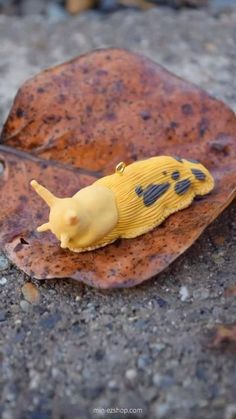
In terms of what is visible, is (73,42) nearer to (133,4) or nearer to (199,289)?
(133,4)

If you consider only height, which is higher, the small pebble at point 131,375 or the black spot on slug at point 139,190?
the black spot on slug at point 139,190

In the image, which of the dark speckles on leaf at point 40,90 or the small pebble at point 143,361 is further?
the dark speckles on leaf at point 40,90

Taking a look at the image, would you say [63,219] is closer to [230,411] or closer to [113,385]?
[113,385]

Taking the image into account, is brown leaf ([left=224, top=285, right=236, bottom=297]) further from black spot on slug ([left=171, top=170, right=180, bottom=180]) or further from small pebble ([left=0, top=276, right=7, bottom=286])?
small pebble ([left=0, top=276, right=7, bottom=286])

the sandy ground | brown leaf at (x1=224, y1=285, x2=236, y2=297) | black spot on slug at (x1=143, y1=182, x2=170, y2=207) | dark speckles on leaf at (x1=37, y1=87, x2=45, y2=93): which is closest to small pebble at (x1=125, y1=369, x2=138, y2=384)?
the sandy ground

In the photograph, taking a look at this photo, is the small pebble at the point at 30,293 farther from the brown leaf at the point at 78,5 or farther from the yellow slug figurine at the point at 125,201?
the brown leaf at the point at 78,5

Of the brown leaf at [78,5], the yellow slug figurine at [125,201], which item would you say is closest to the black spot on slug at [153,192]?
the yellow slug figurine at [125,201]
